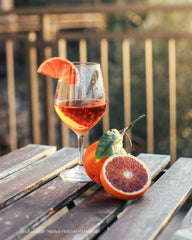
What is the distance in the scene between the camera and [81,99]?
3.14 feet

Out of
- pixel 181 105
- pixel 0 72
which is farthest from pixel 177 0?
pixel 0 72

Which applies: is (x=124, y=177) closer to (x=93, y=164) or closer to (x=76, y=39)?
(x=93, y=164)

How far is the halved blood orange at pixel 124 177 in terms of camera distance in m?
0.83

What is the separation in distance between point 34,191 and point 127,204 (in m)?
0.22

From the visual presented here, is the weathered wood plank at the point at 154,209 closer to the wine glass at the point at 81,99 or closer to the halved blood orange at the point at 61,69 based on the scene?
the wine glass at the point at 81,99

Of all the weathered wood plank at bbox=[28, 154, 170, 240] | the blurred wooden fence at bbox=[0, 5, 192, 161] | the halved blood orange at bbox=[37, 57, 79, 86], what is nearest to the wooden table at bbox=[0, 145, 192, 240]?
the weathered wood plank at bbox=[28, 154, 170, 240]

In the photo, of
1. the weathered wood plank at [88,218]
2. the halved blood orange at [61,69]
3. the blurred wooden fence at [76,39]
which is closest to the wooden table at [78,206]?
the weathered wood plank at [88,218]

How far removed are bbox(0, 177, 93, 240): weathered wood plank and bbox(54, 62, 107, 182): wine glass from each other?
52 mm

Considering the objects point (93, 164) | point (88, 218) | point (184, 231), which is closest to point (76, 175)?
point (93, 164)

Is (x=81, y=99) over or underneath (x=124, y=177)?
over

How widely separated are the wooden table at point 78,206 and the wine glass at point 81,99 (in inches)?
3.4

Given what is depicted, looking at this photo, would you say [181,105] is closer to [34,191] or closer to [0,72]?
[34,191]

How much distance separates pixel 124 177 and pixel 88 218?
14 centimetres

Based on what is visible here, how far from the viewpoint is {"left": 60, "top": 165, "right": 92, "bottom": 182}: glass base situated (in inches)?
38.1
